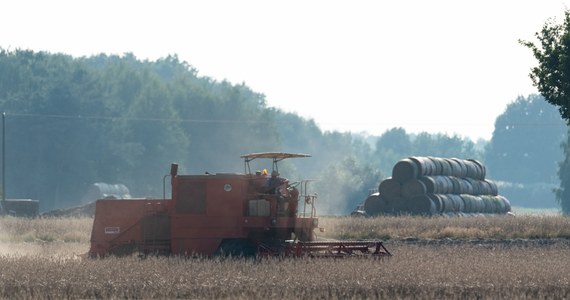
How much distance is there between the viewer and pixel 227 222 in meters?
28.7

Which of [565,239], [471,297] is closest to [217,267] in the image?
[471,297]

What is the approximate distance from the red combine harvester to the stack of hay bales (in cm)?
2724

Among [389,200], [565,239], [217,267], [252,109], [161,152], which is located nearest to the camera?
[217,267]

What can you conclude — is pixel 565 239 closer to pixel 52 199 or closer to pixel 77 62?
pixel 52 199

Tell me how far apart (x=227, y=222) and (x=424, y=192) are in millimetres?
29492

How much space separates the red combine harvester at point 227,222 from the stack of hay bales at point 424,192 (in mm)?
27243

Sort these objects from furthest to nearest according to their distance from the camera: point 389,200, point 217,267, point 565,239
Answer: point 389,200 < point 565,239 < point 217,267

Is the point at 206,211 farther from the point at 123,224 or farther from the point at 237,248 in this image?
the point at 123,224

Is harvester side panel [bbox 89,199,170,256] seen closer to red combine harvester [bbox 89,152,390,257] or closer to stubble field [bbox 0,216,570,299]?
red combine harvester [bbox 89,152,390,257]

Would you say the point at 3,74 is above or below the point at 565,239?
above

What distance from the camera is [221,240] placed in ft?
94.2

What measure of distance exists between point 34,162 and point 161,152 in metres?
17.0

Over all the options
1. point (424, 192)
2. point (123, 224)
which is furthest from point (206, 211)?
point (424, 192)

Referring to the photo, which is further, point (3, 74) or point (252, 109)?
point (252, 109)
